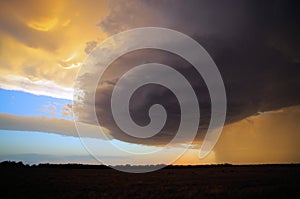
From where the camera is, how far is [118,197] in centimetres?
1778

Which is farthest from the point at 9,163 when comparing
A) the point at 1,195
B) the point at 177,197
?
the point at 177,197

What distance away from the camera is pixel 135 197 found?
1808 cm

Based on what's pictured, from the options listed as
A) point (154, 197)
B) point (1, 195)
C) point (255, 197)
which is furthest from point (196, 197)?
point (1, 195)

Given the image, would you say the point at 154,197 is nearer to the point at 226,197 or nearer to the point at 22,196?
the point at 226,197

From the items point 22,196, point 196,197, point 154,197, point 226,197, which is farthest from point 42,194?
point 226,197

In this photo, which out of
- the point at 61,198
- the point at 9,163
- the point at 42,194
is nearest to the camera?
the point at 61,198

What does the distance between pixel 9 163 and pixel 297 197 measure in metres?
111

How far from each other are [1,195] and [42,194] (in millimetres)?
2812

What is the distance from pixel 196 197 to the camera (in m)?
18.4

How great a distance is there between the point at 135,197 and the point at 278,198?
992cm

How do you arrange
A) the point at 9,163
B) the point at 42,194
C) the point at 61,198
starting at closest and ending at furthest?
1. the point at 61,198
2. the point at 42,194
3. the point at 9,163

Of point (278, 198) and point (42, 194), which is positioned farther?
point (42, 194)

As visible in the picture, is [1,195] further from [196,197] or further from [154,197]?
[196,197]

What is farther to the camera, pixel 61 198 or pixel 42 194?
pixel 42 194
